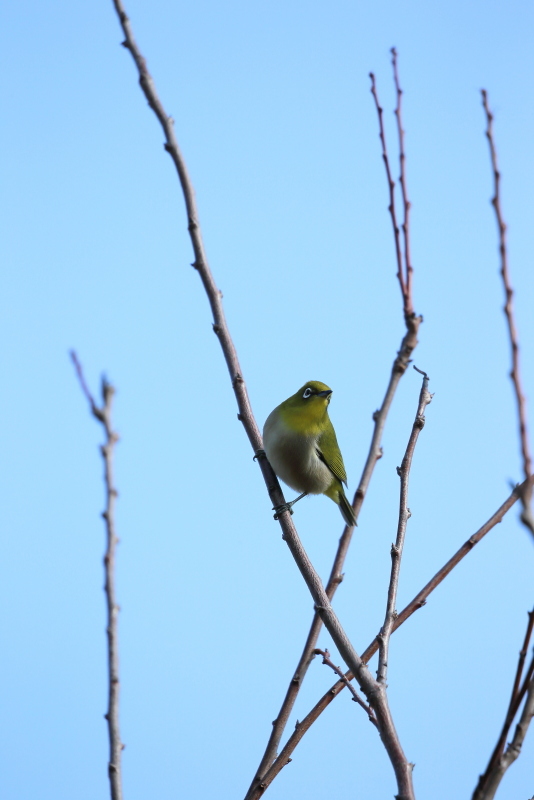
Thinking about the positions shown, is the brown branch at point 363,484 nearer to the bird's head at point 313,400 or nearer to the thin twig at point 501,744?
the thin twig at point 501,744

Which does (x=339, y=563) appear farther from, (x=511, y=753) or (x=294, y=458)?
(x=294, y=458)

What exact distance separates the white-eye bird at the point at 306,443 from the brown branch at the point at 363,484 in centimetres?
226

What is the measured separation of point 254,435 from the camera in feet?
10.2

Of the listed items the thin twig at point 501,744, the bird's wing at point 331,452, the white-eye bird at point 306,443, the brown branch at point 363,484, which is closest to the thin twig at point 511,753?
the thin twig at point 501,744

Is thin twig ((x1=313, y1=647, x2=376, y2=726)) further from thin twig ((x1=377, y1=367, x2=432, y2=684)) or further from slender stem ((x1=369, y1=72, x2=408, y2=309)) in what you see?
slender stem ((x1=369, y1=72, x2=408, y2=309))

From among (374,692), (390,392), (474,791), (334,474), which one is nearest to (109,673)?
(474,791)

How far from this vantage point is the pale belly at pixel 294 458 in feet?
17.7

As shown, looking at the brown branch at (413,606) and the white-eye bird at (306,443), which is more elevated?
the white-eye bird at (306,443)

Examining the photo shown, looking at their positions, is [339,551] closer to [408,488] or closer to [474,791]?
[408,488]

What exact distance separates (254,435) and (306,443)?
242cm

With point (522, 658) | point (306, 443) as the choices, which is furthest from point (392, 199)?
point (306, 443)

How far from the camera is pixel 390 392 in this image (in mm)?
2281

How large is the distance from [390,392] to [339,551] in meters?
0.99

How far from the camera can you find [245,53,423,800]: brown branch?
1940 millimetres
